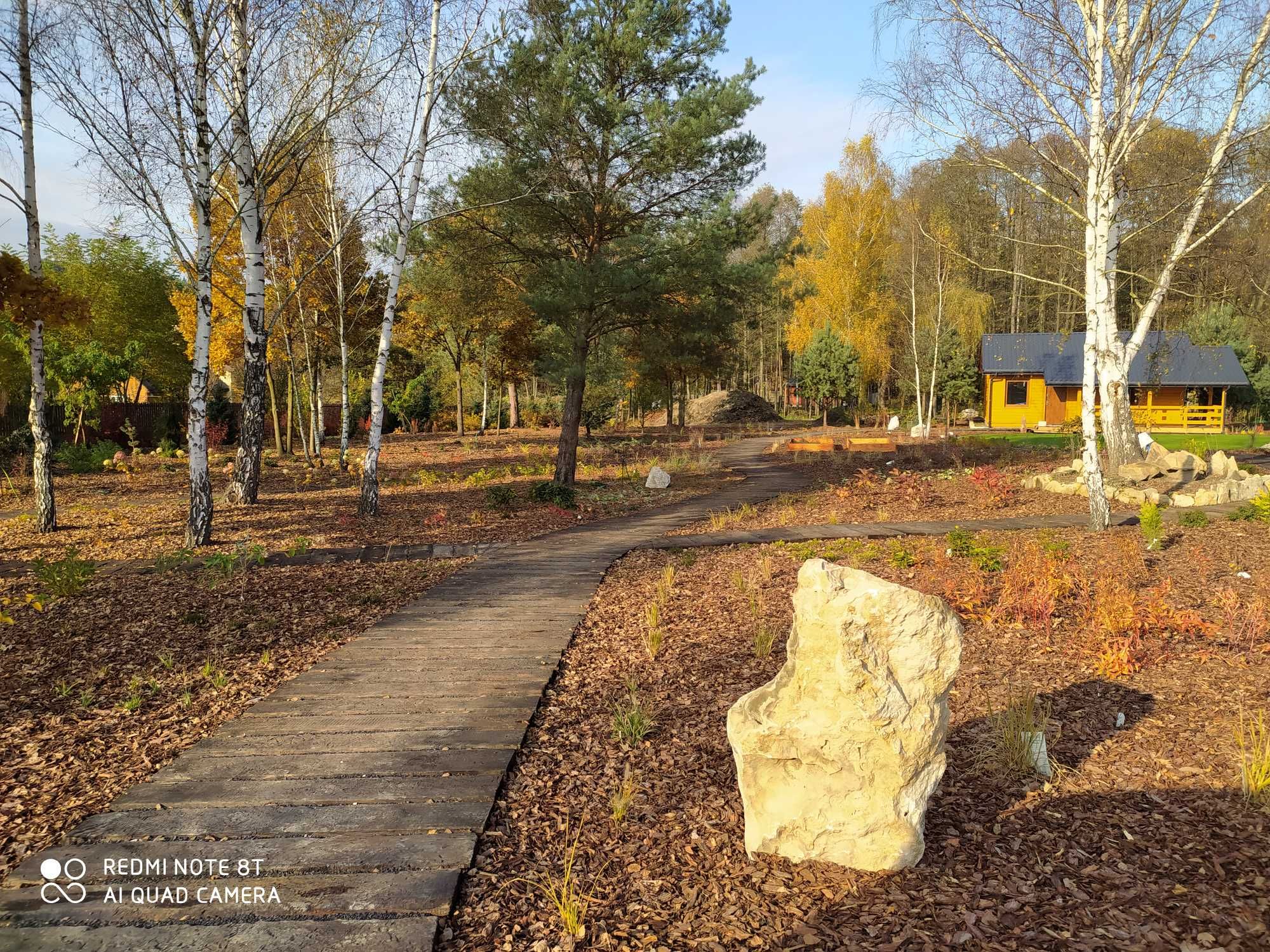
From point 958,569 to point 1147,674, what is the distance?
7.37 feet

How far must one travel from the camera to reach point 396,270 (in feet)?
32.5

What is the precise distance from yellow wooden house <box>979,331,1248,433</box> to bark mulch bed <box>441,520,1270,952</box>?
2689cm

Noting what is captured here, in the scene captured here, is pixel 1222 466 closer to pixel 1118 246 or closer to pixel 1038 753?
pixel 1118 246

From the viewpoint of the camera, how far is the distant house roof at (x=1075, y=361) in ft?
95.1

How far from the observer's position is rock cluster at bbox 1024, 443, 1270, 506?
10570 mm

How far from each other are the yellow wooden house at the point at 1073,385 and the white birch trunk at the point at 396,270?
25829mm

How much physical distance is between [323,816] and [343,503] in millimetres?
9257

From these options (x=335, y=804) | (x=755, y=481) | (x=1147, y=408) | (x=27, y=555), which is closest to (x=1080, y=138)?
(x=755, y=481)

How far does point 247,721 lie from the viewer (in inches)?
160

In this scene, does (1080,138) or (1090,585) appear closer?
(1090,585)

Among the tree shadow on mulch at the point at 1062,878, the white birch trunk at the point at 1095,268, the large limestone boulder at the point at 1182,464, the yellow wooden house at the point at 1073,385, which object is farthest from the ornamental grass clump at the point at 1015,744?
the yellow wooden house at the point at 1073,385

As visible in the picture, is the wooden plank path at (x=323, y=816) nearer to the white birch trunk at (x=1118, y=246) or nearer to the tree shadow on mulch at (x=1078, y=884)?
the tree shadow on mulch at (x=1078, y=884)

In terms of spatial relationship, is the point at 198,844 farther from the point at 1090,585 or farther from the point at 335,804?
the point at 1090,585

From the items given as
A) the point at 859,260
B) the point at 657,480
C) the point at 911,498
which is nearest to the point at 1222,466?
the point at 911,498
